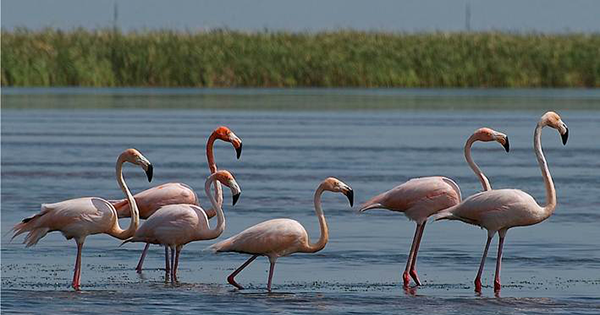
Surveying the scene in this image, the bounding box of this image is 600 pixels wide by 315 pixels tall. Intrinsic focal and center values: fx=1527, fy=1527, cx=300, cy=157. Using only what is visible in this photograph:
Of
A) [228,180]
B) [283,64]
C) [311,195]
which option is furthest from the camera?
[283,64]

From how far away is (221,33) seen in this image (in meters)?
50.2

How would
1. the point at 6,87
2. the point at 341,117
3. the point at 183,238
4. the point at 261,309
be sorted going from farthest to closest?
the point at 6,87, the point at 341,117, the point at 183,238, the point at 261,309

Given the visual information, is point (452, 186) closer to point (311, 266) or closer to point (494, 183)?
point (311, 266)

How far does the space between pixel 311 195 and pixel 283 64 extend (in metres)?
28.1

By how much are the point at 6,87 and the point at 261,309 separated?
35576 mm

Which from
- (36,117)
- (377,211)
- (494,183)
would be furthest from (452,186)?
(36,117)

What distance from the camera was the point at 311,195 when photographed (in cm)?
1728

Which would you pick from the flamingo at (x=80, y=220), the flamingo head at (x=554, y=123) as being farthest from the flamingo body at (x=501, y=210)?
the flamingo at (x=80, y=220)

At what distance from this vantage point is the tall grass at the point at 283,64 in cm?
4459

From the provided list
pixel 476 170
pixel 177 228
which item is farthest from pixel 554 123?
pixel 177 228

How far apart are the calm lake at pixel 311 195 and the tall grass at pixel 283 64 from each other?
6.96m

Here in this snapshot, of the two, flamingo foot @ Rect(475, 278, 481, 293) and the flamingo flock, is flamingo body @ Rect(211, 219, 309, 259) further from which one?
flamingo foot @ Rect(475, 278, 481, 293)

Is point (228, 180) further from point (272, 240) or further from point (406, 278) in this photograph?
point (406, 278)

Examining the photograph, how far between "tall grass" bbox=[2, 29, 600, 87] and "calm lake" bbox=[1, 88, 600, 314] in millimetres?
6959
